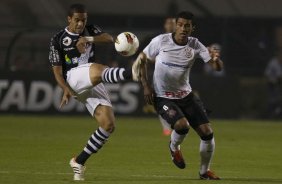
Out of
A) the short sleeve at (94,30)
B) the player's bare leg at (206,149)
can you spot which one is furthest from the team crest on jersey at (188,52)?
the short sleeve at (94,30)

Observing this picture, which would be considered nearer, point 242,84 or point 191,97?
point 191,97

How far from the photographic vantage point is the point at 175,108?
12.0 m

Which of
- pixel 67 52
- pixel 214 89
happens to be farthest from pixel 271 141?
pixel 67 52

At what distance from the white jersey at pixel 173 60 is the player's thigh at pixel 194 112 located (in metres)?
0.12

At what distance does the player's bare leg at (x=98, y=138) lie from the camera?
11375 mm

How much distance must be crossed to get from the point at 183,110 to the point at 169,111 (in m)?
0.26

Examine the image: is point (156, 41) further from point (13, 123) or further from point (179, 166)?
point (13, 123)

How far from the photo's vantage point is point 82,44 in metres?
11.7

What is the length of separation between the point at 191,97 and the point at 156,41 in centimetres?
91

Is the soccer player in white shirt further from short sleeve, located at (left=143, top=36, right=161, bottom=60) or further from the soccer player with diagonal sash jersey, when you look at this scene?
the soccer player with diagonal sash jersey

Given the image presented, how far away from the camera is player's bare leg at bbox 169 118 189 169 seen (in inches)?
472

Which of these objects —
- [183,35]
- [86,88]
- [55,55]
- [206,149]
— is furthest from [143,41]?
[86,88]

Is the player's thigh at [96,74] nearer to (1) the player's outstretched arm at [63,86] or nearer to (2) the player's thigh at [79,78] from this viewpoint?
(2) the player's thigh at [79,78]

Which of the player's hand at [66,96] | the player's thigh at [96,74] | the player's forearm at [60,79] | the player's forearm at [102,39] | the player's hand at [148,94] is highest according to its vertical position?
the player's forearm at [102,39]
